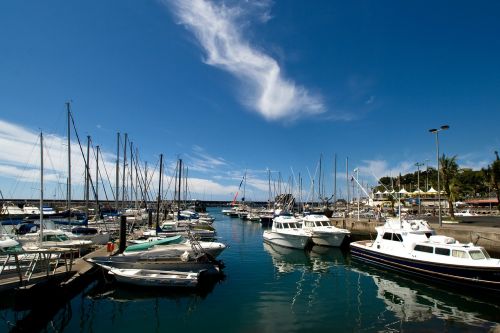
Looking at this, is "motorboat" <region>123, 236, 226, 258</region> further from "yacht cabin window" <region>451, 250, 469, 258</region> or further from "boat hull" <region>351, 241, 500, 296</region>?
"yacht cabin window" <region>451, 250, 469, 258</region>

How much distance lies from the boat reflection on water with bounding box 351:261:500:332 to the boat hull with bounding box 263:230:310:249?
Answer: 13.1m

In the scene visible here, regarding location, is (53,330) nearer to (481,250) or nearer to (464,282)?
(464,282)

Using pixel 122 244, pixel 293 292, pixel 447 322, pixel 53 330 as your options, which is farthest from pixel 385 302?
pixel 122 244

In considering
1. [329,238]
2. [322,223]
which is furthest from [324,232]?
[322,223]

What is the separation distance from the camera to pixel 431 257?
21641mm

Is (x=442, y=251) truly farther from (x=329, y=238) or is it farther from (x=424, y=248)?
(x=329, y=238)

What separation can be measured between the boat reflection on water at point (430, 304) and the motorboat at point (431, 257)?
2.87 ft

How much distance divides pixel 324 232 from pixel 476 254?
1823 centimetres

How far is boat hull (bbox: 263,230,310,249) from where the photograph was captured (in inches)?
1411

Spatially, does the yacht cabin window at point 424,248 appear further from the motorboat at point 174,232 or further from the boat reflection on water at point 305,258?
the motorboat at point 174,232

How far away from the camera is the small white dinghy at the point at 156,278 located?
65.1ft

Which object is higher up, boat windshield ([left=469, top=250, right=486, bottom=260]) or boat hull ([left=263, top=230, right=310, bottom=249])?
boat windshield ([left=469, top=250, right=486, bottom=260])

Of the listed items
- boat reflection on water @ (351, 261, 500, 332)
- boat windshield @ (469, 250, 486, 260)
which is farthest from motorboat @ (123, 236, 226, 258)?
boat windshield @ (469, 250, 486, 260)

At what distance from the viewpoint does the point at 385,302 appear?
→ 1800cm
